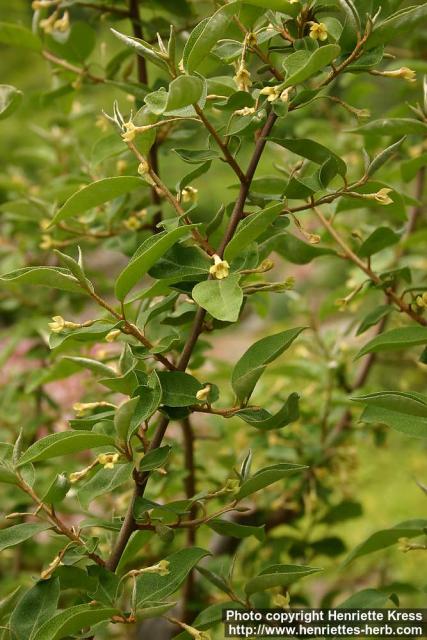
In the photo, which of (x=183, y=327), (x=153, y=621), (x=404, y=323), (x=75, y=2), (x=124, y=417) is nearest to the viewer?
(x=124, y=417)

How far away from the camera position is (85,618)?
53 centimetres

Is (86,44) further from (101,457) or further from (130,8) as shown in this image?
(101,457)

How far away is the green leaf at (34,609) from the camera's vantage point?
57 cm

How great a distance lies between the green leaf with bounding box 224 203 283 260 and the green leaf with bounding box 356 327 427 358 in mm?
165

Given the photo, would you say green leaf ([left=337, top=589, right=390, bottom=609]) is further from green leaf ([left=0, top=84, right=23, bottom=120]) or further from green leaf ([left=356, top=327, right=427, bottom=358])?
green leaf ([left=0, top=84, right=23, bottom=120])

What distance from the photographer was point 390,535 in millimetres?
680

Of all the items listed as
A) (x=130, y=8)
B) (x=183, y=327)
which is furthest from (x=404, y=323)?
(x=130, y=8)

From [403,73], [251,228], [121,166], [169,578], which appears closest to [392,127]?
[403,73]

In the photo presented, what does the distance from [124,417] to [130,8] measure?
510 millimetres

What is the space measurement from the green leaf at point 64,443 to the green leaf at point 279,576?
171 mm

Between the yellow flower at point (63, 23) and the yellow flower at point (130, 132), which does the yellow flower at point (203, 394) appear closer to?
the yellow flower at point (130, 132)

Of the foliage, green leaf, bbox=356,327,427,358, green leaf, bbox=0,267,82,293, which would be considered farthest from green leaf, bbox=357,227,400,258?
green leaf, bbox=0,267,82,293

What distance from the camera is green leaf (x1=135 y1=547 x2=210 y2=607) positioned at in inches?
23.4

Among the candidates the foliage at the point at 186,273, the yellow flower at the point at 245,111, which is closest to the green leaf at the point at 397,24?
the foliage at the point at 186,273
